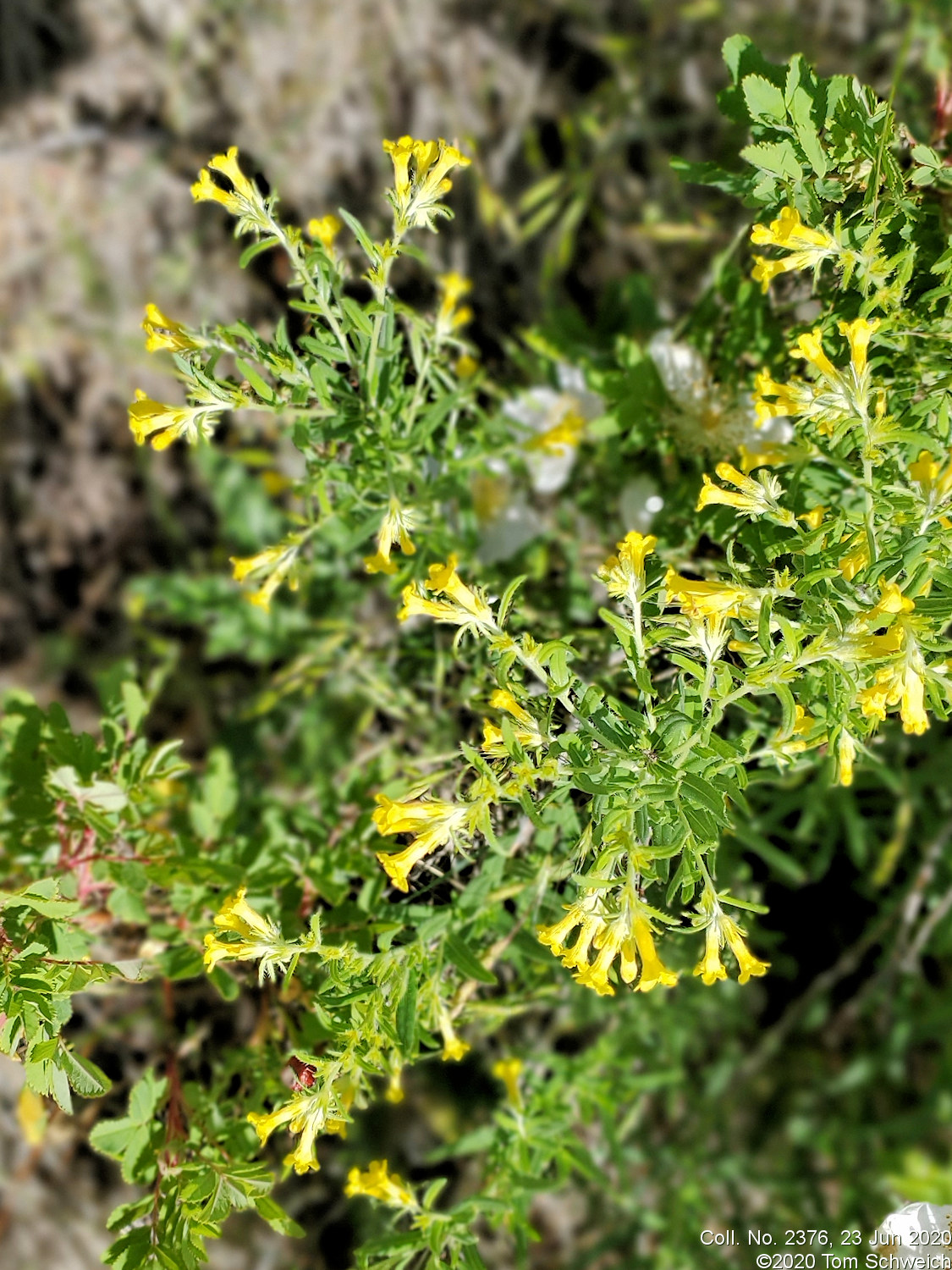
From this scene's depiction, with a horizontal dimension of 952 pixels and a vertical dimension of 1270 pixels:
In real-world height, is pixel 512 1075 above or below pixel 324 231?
below

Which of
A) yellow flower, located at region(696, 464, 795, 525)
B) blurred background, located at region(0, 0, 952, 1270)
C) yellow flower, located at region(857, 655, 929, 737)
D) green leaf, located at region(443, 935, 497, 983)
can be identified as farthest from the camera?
blurred background, located at region(0, 0, 952, 1270)

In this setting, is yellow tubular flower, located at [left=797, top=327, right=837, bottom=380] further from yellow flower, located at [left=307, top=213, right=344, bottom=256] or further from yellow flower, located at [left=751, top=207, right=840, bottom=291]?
yellow flower, located at [left=307, top=213, right=344, bottom=256]

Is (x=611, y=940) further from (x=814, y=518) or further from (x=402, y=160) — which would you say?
(x=402, y=160)

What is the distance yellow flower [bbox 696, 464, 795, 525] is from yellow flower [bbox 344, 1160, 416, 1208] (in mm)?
735

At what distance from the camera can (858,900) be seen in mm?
1847

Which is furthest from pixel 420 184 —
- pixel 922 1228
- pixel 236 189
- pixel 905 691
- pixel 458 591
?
pixel 922 1228

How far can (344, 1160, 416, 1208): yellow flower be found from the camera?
0.99 meters

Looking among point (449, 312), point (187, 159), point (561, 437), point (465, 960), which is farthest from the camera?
point (187, 159)

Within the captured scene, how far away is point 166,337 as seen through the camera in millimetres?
905

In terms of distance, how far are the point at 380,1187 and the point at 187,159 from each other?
2.01 metres

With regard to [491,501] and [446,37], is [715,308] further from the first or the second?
[446,37]

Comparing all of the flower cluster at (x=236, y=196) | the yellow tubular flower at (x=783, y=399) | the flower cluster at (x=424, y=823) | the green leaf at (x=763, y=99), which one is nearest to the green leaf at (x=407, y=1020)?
the flower cluster at (x=424, y=823)

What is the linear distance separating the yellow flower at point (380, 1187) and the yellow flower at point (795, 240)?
0.96 meters

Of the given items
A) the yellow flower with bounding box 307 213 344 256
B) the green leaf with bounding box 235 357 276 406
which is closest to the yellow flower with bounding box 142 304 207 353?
the green leaf with bounding box 235 357 276 406
